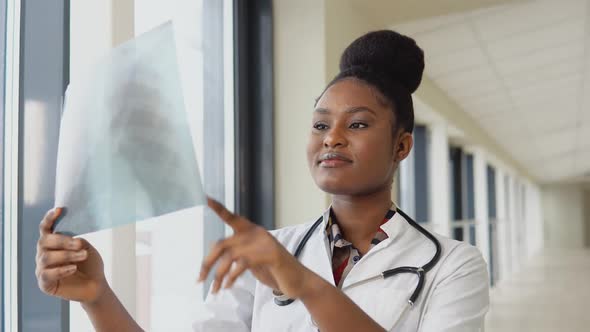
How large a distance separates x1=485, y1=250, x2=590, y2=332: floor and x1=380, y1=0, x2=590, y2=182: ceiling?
88.5 inches

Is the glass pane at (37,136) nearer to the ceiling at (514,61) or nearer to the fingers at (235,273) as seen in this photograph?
the fingers at (235,273)

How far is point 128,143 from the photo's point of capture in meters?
0.84

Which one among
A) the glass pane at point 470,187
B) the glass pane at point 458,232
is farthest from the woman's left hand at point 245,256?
the glass pane at point 470,187

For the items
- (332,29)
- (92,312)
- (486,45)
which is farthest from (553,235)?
(92,312)

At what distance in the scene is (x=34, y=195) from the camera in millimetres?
1373

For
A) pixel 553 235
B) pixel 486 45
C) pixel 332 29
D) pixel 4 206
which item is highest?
pixel 486 45

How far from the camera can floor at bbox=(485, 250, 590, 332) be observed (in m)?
6.38

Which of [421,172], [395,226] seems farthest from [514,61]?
[395,226]

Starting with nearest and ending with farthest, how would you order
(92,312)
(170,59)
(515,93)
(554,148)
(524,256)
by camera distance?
(170,59) < (92,312) < (515,93) < (554,148) < (524,256)

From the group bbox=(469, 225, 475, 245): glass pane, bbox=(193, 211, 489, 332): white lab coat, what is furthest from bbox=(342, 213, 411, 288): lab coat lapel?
bbox=(469, 225, 475, 245): glass pane

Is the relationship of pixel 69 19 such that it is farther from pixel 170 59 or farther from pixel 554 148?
pixel 554 148

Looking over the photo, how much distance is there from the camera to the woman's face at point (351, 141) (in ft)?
3.66

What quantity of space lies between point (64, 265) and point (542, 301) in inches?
324

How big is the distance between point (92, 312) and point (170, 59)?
0.49 m
